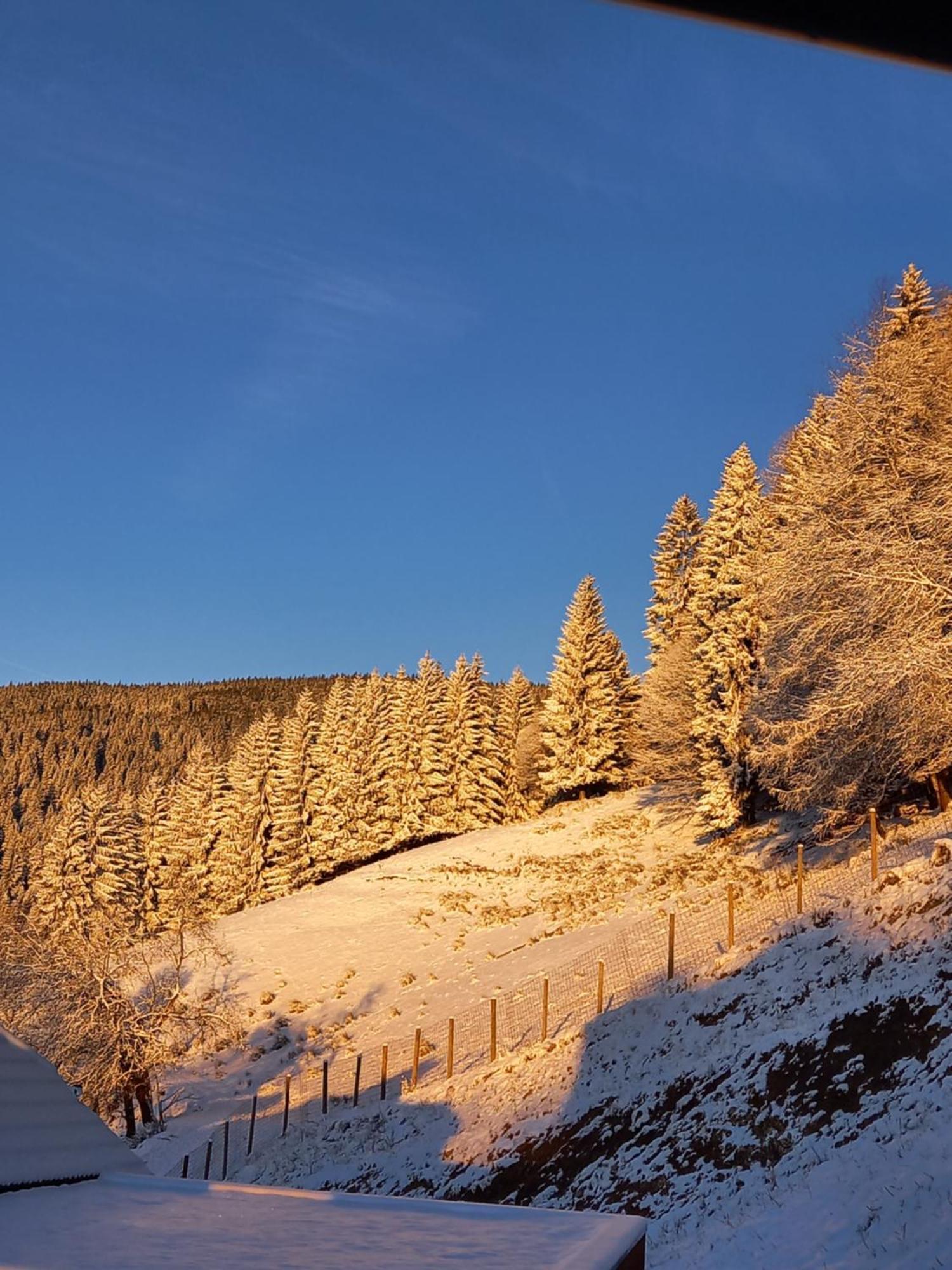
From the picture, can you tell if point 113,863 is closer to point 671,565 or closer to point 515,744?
point 515,744

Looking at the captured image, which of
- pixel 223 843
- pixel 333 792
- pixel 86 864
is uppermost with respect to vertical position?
pixel 333 792

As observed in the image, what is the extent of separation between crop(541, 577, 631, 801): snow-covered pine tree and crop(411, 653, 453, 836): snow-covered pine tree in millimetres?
7807

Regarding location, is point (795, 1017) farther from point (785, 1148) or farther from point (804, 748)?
point (804, 748)

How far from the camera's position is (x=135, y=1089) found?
27.7 meters

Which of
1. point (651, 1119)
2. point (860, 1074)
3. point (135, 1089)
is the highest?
point (860, 1074)

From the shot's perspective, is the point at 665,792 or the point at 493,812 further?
the point at 493,812

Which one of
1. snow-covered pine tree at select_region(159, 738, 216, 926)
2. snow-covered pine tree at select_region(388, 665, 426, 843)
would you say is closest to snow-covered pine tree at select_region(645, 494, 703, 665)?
snow-covered pine tree at select_region(388, 665, 426, 843)

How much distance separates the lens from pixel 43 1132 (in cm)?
646

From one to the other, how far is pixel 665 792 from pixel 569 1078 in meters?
36.0

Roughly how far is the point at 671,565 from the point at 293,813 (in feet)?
104

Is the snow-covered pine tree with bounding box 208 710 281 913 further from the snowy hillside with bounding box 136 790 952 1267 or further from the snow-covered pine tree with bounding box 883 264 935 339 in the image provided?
the snow-covered pine tree with bounding box 883 264 935 339

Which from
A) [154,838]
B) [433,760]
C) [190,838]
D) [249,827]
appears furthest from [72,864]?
[433,760]

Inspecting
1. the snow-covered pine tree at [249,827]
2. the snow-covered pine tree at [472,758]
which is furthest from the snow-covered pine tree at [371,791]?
the snow-covered pine tree at [249,827]

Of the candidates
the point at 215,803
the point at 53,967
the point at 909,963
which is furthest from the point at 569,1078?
the point at 215,803
